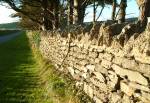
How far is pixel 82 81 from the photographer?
891cm

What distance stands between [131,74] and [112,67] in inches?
36.1

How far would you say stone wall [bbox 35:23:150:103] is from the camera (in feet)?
17.6

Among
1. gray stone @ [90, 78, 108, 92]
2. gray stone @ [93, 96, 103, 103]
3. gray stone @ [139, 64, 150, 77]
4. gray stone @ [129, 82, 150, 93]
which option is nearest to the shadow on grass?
gray stone @ [90, 78, 108, 92]

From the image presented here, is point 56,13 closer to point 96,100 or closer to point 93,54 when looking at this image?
point 93,54

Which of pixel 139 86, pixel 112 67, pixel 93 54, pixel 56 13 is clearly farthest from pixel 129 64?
pixel 56 13

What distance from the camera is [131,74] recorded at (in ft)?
18.7

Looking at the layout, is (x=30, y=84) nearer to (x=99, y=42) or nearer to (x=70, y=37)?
(x=70, y=37)

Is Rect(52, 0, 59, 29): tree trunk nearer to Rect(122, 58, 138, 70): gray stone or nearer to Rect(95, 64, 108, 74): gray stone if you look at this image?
Rect(95, 64, 108, 74): gray stone

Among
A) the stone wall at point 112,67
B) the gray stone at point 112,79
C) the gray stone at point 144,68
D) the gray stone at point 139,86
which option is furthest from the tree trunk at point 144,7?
the gray stone at point 144,68

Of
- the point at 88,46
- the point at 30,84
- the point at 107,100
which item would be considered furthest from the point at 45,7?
the point at 107,100

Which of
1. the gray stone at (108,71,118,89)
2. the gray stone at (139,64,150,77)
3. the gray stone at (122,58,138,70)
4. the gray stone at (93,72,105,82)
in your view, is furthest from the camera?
the gray stone at (93,72,105,82)

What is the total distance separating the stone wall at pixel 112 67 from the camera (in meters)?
5.37

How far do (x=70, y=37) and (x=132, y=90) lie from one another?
525 centimetres

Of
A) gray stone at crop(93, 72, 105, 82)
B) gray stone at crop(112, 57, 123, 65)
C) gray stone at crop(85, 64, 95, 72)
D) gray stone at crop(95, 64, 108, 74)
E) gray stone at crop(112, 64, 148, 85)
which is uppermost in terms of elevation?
gray stone at crop(112, 57, 123, 65)
